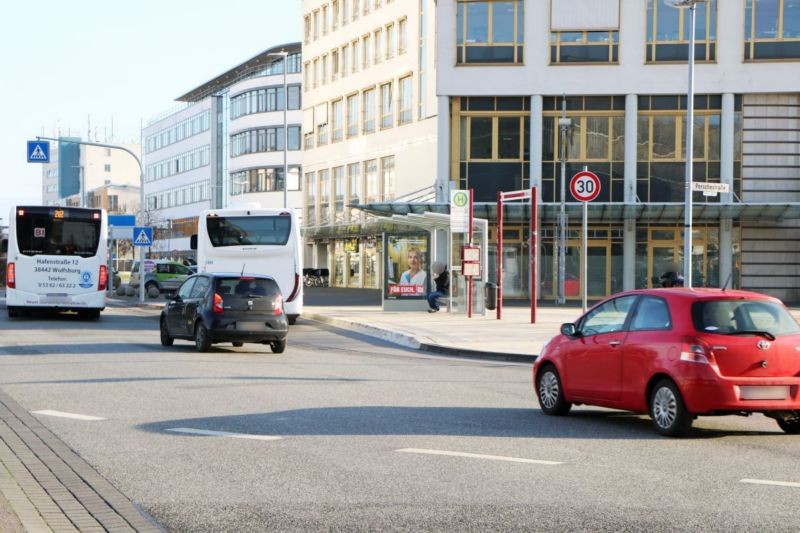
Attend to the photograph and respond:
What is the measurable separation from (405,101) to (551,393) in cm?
4775

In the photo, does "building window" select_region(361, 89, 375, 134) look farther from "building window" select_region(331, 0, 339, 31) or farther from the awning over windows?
the awning over windows

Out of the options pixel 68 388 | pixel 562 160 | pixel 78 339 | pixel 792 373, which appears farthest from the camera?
pixel 562 160

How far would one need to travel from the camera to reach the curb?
22.4 meters

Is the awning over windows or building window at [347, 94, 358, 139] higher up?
building window at [347, 94, 358, 139]

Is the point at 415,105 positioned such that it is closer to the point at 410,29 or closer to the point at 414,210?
the point at 410,29

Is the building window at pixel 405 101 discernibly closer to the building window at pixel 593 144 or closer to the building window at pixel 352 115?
the building window at pixel 352 115

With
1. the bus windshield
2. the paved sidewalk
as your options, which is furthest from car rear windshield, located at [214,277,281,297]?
the bus windshield

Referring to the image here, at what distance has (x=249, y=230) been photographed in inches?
1244

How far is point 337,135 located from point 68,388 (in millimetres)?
54856

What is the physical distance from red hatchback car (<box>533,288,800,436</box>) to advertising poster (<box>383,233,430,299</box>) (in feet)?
81.5

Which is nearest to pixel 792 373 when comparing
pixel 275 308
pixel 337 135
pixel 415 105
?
pixel 275 308

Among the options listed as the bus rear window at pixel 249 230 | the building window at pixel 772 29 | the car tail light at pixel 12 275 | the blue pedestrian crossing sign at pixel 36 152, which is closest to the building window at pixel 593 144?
the building window at pixel 772 29

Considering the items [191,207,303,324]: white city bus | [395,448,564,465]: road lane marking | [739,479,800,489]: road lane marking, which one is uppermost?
[191,207,303,324]: white city bus

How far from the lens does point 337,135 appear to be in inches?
2756
